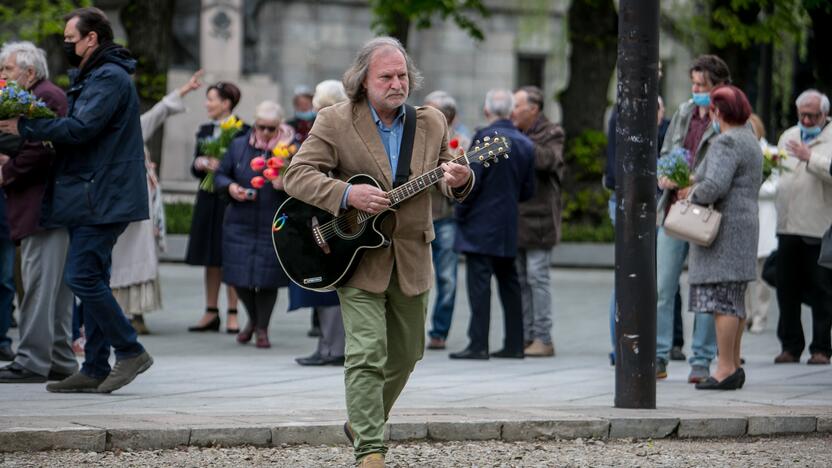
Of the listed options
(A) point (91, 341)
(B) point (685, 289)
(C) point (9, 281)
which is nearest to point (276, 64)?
(B) point (685, 289)

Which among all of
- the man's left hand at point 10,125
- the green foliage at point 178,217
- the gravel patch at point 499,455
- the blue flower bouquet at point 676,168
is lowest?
the gravel patch at point 499,455

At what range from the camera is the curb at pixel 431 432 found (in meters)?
7.43

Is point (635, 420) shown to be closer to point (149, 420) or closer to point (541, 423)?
point (541, 423)

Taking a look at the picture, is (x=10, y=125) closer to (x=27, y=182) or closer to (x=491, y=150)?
(x=27, y=182)

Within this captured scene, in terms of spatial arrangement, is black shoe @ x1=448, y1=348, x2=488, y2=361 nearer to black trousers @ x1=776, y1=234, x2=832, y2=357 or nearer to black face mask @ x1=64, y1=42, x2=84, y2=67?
black trousers @ x1=776, y1=234, x2=832, y2=357

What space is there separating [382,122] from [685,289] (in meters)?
12.0

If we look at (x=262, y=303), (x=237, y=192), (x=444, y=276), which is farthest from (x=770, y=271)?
(x=237, y=192)

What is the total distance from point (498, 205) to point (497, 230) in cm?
19

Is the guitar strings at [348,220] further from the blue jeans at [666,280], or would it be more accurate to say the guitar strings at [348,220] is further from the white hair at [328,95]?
the white hair at [328,95]

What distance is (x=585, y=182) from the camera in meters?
24.8

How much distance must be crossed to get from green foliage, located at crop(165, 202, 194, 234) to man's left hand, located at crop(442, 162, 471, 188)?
15.1 metres

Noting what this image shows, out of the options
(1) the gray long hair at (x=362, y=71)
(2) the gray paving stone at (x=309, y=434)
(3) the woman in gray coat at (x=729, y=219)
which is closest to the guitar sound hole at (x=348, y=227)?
(1) the gray long hair at (x=362, y=71)

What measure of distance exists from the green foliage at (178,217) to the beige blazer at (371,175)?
14.8 metres

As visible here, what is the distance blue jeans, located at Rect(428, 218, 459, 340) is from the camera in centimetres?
1289
